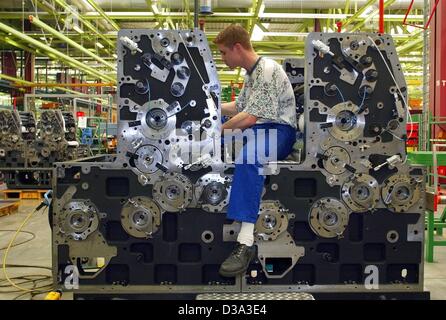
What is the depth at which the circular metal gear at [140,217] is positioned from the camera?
3.41 meters

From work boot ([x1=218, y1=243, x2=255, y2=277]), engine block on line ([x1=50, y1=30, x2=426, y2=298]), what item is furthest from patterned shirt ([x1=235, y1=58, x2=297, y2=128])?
work boot ([x1=218, y1=243, x2=255, y2=277])

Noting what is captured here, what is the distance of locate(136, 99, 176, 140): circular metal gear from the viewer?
135 inches

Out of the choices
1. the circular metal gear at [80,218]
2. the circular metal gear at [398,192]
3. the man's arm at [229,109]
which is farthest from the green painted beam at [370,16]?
the circular metal gear at [80,218]

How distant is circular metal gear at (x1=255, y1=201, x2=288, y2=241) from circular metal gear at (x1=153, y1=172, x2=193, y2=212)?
53cm

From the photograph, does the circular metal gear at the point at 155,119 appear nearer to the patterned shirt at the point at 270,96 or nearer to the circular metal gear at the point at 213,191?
the circular metal gear at the point at 213,191

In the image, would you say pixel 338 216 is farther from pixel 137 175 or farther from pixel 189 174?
pixel 137 175

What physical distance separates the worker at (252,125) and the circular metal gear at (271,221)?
0.11 metres

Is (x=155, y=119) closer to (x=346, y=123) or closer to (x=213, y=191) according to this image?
(x=213, y=191)

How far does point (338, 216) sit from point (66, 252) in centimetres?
199

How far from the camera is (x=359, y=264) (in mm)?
3479

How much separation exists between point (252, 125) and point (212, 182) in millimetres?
514

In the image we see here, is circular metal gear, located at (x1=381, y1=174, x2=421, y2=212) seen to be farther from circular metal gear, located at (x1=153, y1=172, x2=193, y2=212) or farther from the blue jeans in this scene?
circular metal gear, located at (x1=153, y1=172, x2=193, y2=212)

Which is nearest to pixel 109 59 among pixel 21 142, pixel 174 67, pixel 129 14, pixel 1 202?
pixel 129 14
